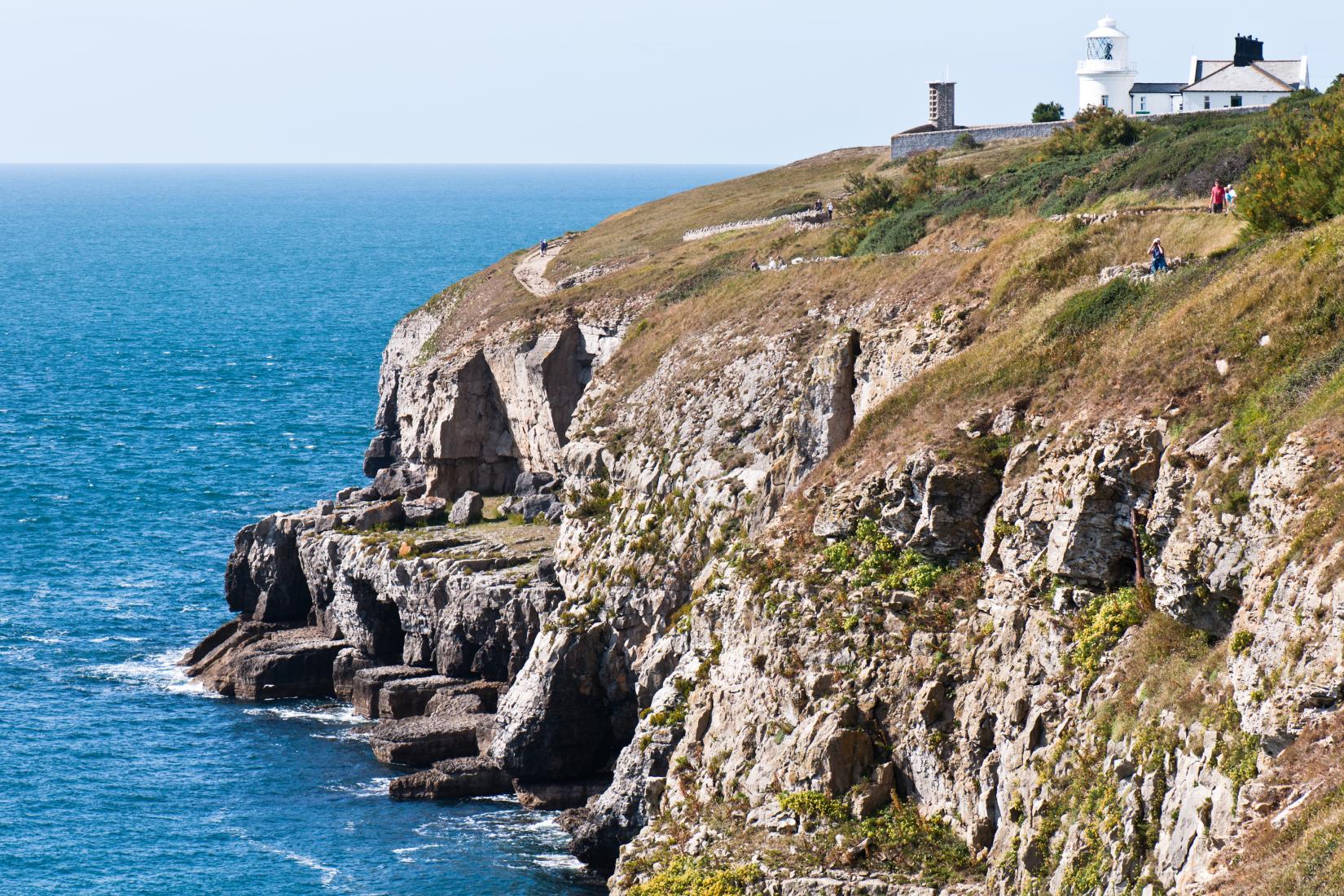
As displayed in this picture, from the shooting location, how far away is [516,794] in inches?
2373

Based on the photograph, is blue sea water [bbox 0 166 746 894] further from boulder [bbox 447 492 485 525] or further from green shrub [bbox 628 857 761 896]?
boulder [bbox 447 492 485 525]

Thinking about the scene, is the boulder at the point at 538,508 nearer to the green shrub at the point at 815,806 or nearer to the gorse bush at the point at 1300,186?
the gorse bush at the point at 1300,186

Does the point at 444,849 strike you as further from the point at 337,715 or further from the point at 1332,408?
the point at 1332,408

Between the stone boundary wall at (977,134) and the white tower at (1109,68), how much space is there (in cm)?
287

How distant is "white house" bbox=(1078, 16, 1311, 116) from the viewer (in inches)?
3915

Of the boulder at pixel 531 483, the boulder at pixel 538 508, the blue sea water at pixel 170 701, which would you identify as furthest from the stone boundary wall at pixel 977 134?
the blue sea water at pixel 170 701

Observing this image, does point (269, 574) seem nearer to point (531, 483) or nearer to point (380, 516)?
point (380, 516)

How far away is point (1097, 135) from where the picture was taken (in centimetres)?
8862

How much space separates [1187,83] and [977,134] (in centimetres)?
1522

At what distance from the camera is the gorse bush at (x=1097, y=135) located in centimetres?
8794

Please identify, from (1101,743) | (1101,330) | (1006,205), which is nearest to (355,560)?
(1006,205)

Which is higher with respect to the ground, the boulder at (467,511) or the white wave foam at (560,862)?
the boulder at (467,511)

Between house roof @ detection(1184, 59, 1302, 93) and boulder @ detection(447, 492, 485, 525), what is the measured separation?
1993 inches

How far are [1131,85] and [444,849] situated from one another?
241 ft
